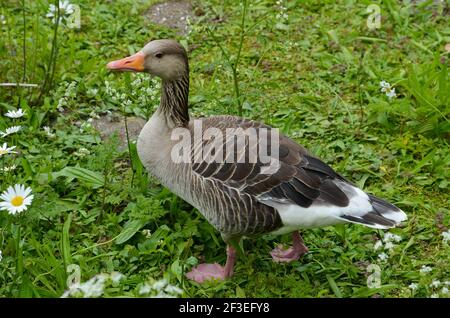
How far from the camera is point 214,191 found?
12.4 feet

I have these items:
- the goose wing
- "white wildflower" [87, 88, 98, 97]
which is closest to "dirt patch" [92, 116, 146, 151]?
"white wildflower" [87, 88, 98, 97]

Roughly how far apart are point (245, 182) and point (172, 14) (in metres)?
3.19

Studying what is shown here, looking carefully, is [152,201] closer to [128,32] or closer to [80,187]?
[80,187]

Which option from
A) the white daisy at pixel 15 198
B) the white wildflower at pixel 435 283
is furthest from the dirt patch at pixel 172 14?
the white wildflower at pixel 435 283

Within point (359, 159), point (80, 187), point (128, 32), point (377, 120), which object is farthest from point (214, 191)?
point (128, 32)

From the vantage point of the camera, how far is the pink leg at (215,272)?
3.93m

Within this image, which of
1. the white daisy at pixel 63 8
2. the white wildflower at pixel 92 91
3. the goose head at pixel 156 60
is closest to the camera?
the goose head at pixel 156 60

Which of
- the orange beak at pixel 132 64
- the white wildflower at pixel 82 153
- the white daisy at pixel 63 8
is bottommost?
the white wildflower at pixel 82 153

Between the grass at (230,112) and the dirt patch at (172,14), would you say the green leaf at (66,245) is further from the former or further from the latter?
the dirt patch at (172,14)

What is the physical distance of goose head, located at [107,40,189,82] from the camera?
4.08 metres

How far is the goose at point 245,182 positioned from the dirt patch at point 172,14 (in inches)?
92.0

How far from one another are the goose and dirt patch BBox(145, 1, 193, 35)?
234cm

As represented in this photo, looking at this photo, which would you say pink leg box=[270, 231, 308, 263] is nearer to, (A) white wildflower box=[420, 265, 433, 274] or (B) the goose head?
(A) white wildflower box=[420, 265, 433, 274]

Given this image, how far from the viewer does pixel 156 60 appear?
13.4 ft
